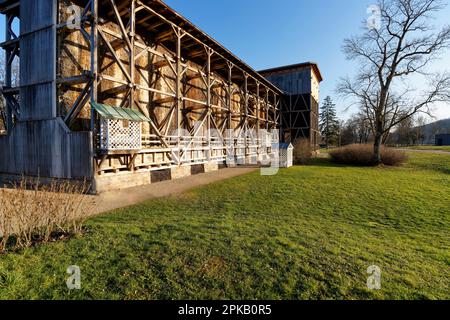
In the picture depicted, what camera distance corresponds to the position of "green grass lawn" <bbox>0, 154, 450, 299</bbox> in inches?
113

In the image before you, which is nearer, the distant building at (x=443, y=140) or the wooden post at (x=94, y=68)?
the wooden post at (x=94, y=68)

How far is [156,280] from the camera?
3.01 metres

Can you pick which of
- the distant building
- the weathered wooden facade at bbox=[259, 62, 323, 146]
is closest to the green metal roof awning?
the weathered wooden facade at bbox=[259, 62, 323, 146]

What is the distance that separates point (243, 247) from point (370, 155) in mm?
20561

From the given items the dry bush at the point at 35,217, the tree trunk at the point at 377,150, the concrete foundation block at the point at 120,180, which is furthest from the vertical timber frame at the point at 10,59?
the tree trunk at the point at 377,150

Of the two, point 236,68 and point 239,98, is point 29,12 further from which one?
point 239,98

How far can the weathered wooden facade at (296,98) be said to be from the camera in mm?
29156

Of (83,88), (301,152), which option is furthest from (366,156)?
(83,88)

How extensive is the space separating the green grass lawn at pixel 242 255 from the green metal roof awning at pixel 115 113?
11.7 ft

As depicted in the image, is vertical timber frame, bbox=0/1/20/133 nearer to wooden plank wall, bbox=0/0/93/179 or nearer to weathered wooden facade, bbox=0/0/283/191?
weathered wooden facade, bbox=0/0/283/191

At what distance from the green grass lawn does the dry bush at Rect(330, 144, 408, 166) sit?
14139 millimetres

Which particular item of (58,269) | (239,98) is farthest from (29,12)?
(239,98)

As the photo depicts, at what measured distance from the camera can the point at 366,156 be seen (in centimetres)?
2016

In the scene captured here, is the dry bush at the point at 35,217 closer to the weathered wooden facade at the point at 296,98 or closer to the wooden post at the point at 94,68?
the wooden post at the point at 94,68
